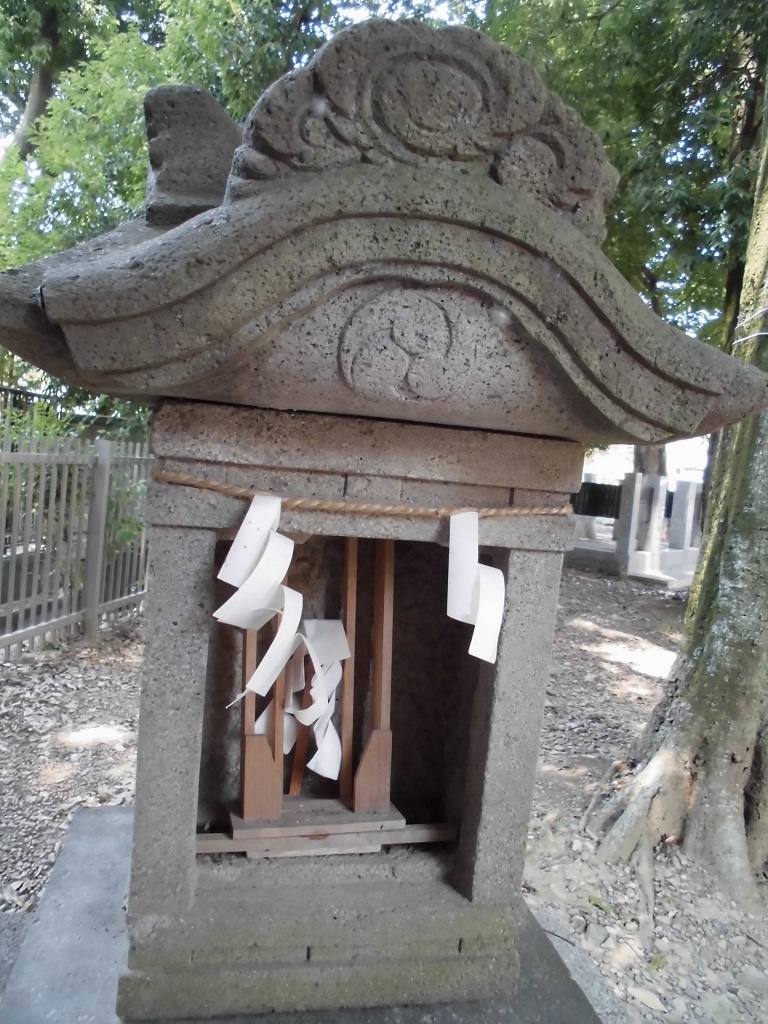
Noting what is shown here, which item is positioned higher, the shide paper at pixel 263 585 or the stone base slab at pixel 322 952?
the shide paper at pixel 263 585

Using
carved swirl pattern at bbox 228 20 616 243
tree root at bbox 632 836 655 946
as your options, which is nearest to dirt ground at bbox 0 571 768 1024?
tree root at bbox 632 836 655 946

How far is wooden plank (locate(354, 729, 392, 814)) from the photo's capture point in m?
1.85

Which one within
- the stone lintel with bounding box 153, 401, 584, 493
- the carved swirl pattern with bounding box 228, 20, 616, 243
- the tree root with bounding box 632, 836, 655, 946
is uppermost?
the carved swirl pattern with bounding box 228, 20, 616, 243

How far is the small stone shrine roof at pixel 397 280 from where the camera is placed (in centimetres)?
123

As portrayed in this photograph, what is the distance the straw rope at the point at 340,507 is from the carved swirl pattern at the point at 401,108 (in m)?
0.54

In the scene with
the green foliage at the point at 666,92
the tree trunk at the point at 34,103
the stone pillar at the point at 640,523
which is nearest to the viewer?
the green foliage at the point at 666,92

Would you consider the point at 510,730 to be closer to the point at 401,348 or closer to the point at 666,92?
the point at 401,348

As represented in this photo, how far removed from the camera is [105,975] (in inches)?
65.6

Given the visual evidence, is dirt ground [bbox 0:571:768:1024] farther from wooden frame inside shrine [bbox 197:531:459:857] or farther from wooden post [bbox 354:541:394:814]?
wooden post [bbox 354:541:394:814]

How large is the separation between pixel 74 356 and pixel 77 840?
1.69 m

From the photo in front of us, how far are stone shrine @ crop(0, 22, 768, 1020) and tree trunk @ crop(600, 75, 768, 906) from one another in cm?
154

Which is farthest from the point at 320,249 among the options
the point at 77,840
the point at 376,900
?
the point at 77,840

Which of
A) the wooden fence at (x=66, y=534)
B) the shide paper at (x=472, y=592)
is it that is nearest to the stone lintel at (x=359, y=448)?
the shide paper at (x=472, y=592)

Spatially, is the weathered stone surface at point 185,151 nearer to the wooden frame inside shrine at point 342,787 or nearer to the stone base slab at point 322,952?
the wooden frame inside shrine at point 342,787
